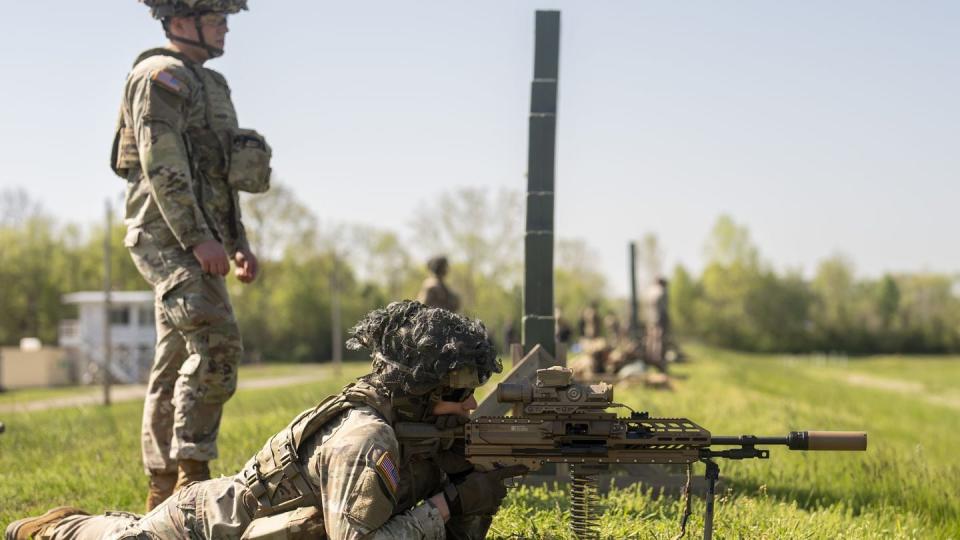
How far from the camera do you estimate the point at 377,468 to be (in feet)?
11.2

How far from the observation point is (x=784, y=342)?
309ft

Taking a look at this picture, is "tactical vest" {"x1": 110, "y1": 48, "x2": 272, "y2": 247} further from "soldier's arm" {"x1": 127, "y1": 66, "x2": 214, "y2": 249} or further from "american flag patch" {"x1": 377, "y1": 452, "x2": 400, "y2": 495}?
"american flag patch" {"x1": 377, "y1": 452, "x2": 400, "y2": 495}

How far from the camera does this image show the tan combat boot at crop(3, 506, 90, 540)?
4461 millimetres

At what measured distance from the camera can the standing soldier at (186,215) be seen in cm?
498

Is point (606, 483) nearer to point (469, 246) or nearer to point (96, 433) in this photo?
point (96, 433)

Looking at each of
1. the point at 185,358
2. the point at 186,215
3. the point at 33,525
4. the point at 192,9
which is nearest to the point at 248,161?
the point at 186,215

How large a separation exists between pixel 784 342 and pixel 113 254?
64763 mm

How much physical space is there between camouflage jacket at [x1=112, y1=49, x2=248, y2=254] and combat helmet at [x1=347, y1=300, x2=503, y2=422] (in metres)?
1.61

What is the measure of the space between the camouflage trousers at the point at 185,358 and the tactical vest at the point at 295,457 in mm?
1307

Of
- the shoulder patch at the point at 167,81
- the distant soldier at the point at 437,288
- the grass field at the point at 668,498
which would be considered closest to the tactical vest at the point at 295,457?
the grass field at the point at 668,498

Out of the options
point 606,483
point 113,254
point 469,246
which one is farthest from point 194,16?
point 469,246

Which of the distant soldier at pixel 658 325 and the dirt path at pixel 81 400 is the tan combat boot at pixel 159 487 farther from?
the distant soldier at pixel 658 325

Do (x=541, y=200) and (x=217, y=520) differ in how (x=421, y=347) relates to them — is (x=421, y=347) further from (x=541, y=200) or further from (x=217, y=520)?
(x=541, y=200)

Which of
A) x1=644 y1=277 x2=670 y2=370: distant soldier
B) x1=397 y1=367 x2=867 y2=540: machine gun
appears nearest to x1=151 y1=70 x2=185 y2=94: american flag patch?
x1=397 y1=367 x2=867 y2=540: machine gun
